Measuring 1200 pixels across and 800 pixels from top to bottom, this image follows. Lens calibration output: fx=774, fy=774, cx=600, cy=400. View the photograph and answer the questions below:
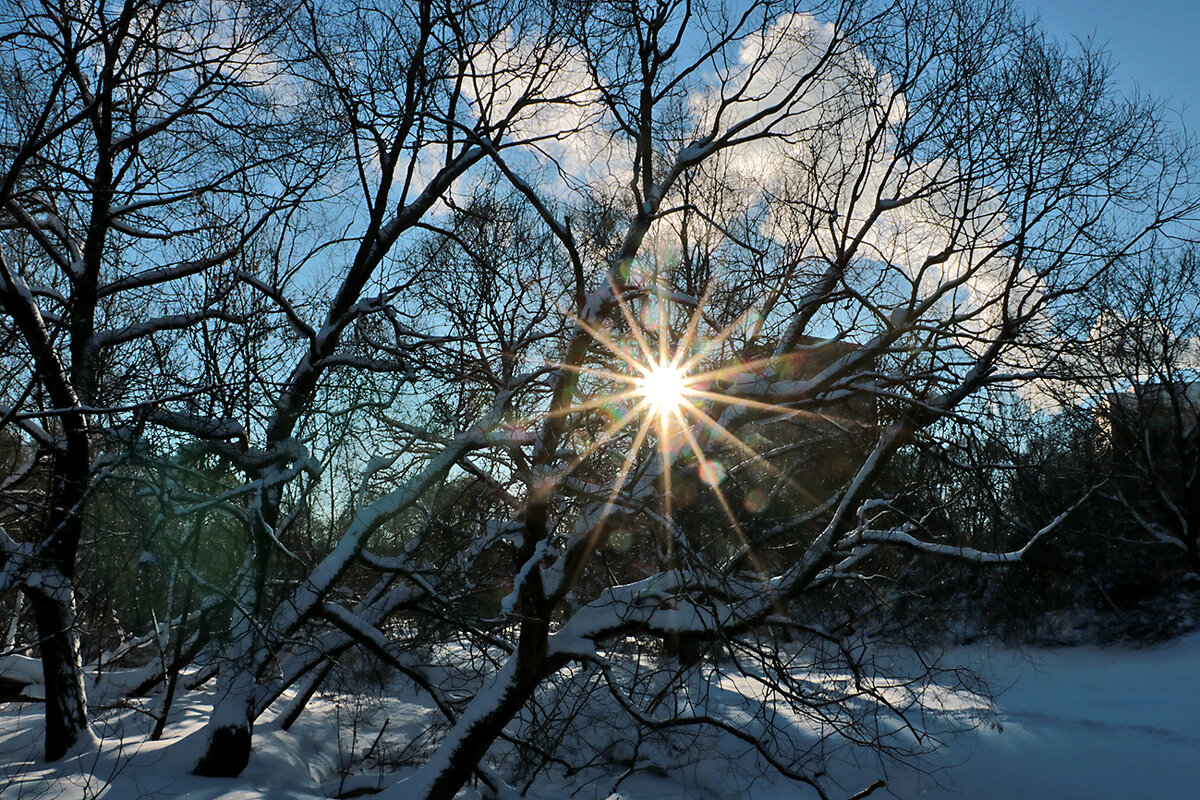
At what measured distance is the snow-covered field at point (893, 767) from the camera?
651 centimetres

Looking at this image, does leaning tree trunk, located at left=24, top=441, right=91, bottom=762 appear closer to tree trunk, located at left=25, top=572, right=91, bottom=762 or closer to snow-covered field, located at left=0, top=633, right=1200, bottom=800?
tree trunk, located at left=25, top=572, right=91, bottom=762

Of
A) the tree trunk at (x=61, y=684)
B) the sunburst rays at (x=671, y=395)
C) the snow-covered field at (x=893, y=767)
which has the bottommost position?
the snow-covered field at (x=893, y=767)

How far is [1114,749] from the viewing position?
1137cm

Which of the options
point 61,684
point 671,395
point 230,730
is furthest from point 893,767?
point 61,684

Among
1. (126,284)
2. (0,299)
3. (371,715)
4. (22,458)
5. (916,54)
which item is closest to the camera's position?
(0,299)

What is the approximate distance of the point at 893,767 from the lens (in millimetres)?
10328

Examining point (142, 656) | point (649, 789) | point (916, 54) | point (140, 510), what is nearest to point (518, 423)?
point (140, 510)

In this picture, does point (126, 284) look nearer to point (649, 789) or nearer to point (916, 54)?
point (916, 54)

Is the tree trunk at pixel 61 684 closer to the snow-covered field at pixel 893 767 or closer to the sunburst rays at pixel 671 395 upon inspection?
the snow-covered field at pixel 893 767

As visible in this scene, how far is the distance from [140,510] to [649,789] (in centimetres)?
803

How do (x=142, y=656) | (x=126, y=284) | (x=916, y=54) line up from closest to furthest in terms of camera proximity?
(x=916, y=54) < (x=126, y=284) < (x=142, y=656)

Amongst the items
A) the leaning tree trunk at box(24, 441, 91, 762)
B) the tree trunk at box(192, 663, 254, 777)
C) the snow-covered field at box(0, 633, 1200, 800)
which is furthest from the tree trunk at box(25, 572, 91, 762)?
the tree trunk at box(192, 663, 254, 777)

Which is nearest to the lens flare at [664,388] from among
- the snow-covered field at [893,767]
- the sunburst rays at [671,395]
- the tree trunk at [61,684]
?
the sunburst rays at [671,395]

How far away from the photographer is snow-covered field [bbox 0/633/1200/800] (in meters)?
6.51
